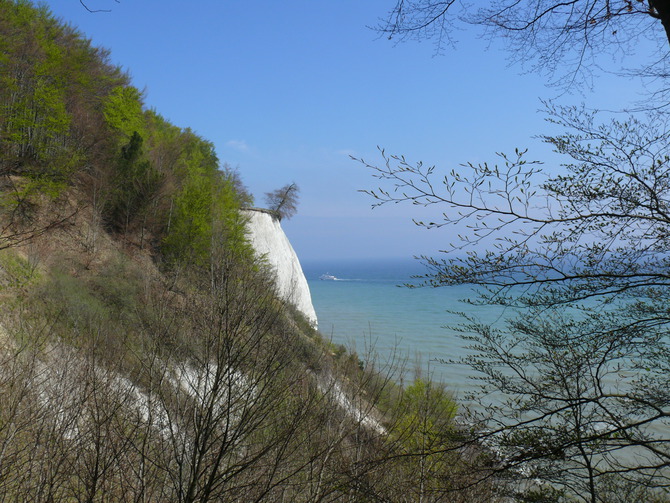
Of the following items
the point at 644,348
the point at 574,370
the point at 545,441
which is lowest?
the point at 545,441

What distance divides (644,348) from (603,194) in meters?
1.38

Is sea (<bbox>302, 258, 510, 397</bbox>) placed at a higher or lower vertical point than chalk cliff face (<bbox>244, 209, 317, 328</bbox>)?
lower

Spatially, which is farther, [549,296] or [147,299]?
[147,299]

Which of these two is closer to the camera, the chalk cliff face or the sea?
the sea

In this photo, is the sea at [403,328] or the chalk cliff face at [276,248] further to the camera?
the chalk cliff face at [276,248]

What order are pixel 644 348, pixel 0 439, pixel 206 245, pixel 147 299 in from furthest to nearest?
pixel 206 245 → pixel 147 299 → pixel 0 439 → pixel 644 348

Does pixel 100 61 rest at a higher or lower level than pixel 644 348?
higher

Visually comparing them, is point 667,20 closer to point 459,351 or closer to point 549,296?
point 549,296

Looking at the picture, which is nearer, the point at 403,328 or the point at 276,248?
the point at 276,248

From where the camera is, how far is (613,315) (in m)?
4.42

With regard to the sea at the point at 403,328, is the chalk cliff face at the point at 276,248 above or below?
above

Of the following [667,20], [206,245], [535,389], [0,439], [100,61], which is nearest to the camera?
[667,20]

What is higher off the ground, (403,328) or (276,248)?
(276,248)

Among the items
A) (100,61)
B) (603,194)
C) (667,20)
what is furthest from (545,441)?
(100,61)
